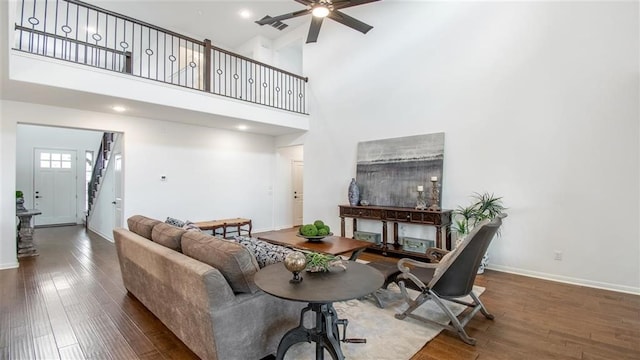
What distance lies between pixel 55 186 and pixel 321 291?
1027 centimetres

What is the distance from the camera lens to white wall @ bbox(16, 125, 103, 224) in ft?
26.6

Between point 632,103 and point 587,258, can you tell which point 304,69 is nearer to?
point 632,103

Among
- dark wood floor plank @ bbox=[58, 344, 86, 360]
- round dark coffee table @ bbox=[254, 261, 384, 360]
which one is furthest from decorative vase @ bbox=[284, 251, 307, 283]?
dark wood floor plank @ bbox=[58, 344, 86, 360]

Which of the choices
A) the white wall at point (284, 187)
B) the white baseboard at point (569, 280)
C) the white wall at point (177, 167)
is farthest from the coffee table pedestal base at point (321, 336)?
the white wall at point (284, 187)

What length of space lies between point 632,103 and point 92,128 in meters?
7.91

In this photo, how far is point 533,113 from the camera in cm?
414

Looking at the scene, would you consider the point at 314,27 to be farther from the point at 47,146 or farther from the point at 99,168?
the point at 47,146

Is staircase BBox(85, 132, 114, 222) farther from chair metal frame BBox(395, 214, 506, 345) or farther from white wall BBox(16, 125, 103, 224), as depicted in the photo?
chair metal frame BBox(395, 214, 506, 345)

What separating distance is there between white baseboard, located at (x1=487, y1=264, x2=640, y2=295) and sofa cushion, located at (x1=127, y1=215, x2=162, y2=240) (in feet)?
15.2

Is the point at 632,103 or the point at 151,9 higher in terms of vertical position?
the point at 151,9

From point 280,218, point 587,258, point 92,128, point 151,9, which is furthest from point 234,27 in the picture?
point 587,258

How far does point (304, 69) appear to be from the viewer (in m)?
7.30

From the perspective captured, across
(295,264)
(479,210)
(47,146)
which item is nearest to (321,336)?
(295,264)

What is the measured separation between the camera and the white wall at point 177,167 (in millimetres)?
4578
